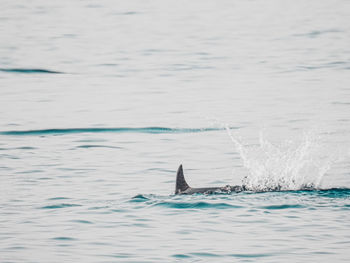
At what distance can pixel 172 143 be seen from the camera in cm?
2027

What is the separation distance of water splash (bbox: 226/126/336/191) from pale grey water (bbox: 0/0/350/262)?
5 cm

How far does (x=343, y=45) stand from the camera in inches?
1468

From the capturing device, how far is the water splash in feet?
50.3

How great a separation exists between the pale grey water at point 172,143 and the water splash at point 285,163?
54 mm

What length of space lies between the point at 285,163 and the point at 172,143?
11.1ft

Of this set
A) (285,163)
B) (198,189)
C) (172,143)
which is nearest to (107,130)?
(172,143)

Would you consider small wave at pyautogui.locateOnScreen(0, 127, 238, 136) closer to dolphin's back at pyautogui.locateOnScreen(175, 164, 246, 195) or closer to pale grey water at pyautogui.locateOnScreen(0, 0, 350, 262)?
pale grey water at pyautogui.locateOnScreen(0, 0, 350, 262)

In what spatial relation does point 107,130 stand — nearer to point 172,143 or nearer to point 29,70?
point 172,143

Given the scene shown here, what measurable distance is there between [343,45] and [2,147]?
21141 millimetres

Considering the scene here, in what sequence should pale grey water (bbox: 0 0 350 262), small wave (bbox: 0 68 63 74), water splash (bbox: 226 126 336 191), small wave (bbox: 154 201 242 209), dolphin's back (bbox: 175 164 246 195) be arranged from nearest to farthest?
pale grey water (bbox: 0 0 350 262)
small wave (bbox: 154 201 242 209)
dolphin's back (bbox: 175 164 246 195)
water splash (bbox: 226 126 336 191)
small wave (bbox: 0 68 63 74)

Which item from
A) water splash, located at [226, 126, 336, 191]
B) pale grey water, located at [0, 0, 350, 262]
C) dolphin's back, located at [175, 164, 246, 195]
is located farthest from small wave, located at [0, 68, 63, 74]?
dolphin's back, located at [175, 164, 246, 195]

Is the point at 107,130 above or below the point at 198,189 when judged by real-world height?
above

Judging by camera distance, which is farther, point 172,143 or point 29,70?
point 29,70

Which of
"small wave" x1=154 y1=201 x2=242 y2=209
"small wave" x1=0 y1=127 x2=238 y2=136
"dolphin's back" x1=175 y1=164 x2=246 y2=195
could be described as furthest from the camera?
"small wave" x1=0 y1=127 x2=238 y2=136
